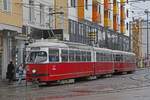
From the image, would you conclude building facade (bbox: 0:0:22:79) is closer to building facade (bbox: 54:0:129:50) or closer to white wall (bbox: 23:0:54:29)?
white wall (bbox: 23:0:54:29)

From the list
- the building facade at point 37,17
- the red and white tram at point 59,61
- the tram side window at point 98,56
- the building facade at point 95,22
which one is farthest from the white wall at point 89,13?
the red and white tram at point 59,61

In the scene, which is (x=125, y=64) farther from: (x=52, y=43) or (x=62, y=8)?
(x=52, y=43)

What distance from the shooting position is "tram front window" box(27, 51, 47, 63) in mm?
36438

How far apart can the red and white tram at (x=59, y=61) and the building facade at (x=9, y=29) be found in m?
4.63

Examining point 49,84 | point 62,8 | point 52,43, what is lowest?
point 49,84

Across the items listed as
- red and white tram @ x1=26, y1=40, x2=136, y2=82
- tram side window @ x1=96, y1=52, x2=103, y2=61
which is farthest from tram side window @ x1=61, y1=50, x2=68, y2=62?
tram side window @ x1=96, y1=52, x2=103, y2=61

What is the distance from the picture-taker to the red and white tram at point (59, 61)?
36.2 meters

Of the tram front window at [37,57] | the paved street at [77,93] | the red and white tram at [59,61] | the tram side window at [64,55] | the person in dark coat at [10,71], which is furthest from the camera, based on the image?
the person in dark coat at [10,71]

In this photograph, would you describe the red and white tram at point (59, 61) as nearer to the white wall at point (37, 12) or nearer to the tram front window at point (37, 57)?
the tram front window at point (37, 57)

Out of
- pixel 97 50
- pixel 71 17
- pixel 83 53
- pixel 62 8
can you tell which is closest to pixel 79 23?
pixel 71 17

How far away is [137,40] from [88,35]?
49225 millimetres

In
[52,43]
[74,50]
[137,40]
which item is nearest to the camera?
[52,43]

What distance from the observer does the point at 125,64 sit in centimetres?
6525

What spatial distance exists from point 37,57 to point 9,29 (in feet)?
19.1
